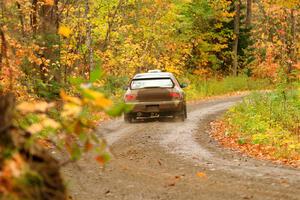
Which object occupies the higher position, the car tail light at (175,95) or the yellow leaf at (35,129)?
the yellow leaf at (35,129)

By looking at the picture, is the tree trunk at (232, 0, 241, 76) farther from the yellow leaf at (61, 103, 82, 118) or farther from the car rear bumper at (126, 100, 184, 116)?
the yellow leaf at (61, 103, 82, 118)

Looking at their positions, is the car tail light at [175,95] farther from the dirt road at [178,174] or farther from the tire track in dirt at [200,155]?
the dirt road at [178,174]

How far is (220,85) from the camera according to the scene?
33.4 m

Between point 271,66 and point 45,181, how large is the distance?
32.4 m

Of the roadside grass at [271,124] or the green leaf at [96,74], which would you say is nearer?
the green leaf at [96,74]

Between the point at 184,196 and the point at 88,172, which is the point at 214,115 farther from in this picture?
the point at 184,196

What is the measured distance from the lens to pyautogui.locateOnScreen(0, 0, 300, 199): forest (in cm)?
274

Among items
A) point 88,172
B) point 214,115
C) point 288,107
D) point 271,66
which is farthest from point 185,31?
point 88,172

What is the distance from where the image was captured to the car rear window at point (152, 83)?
17562mm

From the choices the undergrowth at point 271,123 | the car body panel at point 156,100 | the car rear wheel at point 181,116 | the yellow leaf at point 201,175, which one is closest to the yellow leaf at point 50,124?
the yellow leaf at point 201,175

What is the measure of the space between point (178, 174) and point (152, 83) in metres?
8.30

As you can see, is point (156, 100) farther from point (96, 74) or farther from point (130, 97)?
point (96, 74)

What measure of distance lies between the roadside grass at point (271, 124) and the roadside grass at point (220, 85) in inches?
377

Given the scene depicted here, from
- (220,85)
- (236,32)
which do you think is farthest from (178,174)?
(236,32)
